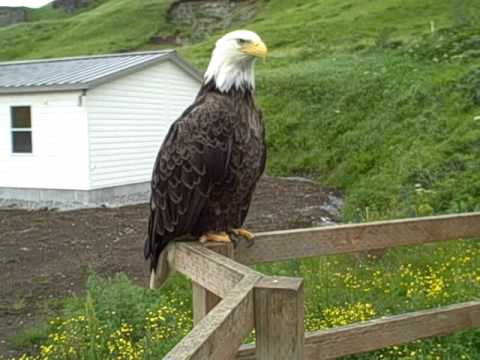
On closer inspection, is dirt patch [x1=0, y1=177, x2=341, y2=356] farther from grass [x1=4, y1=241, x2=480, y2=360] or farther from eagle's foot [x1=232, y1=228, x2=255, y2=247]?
eagle's foot [x1=232, y1=228, x2=255, y2=247]

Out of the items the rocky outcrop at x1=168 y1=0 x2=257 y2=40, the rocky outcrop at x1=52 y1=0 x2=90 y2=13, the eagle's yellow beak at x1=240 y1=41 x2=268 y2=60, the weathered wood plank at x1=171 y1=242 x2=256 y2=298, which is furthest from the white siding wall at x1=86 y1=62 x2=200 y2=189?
the rocky outcrop at x1=52 y1=0 x2=90 y2=13

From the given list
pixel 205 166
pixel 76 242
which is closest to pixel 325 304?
pixel 205 166

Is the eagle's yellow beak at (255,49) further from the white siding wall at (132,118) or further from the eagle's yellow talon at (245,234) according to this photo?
the white siding wall at (132,118)

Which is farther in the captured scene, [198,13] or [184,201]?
[198,13]

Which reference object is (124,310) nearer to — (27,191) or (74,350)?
(74,350)

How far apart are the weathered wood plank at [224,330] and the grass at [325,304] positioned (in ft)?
8.94

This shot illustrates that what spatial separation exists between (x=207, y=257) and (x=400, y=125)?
13.1 metres

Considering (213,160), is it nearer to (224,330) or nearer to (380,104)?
(224,330)

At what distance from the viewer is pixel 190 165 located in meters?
3.63

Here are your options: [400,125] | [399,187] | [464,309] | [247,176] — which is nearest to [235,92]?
[247,176]

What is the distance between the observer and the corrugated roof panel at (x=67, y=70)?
15.7 meters

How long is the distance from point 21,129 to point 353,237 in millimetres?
14841

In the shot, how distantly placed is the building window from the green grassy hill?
21.5 ft

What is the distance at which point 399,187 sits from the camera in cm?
1106
